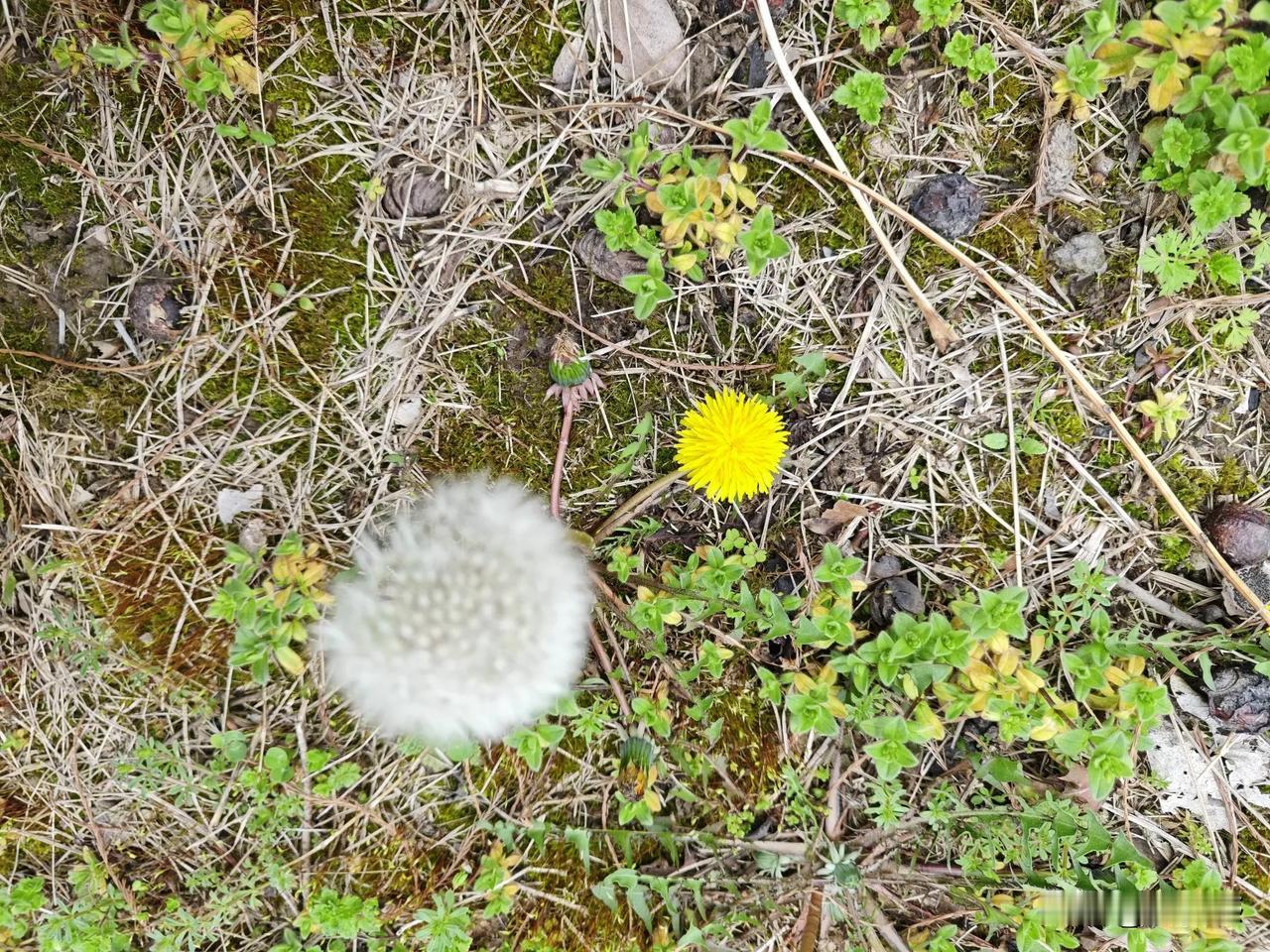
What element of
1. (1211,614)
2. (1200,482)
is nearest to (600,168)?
(1200,482)

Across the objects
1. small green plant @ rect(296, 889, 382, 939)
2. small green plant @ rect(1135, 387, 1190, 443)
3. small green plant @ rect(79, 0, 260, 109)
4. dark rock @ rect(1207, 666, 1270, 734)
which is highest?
small green plant @ rect(79, 0, 260, 109)

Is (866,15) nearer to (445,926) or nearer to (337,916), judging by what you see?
(445,926)

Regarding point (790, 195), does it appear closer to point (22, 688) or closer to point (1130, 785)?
point (1130, 785)

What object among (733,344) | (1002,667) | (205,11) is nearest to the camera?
Result: (205,11)

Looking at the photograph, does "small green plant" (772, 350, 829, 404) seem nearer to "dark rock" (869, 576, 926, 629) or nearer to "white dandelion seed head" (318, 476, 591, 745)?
"dark rock" (869, 576, 926, 629)

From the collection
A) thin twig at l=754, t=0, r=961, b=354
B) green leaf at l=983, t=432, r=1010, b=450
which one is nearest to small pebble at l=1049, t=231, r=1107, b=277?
thin twig at l=754, t=0, r=961, b=354

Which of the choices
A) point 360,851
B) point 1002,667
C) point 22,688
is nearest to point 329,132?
point 22,688
